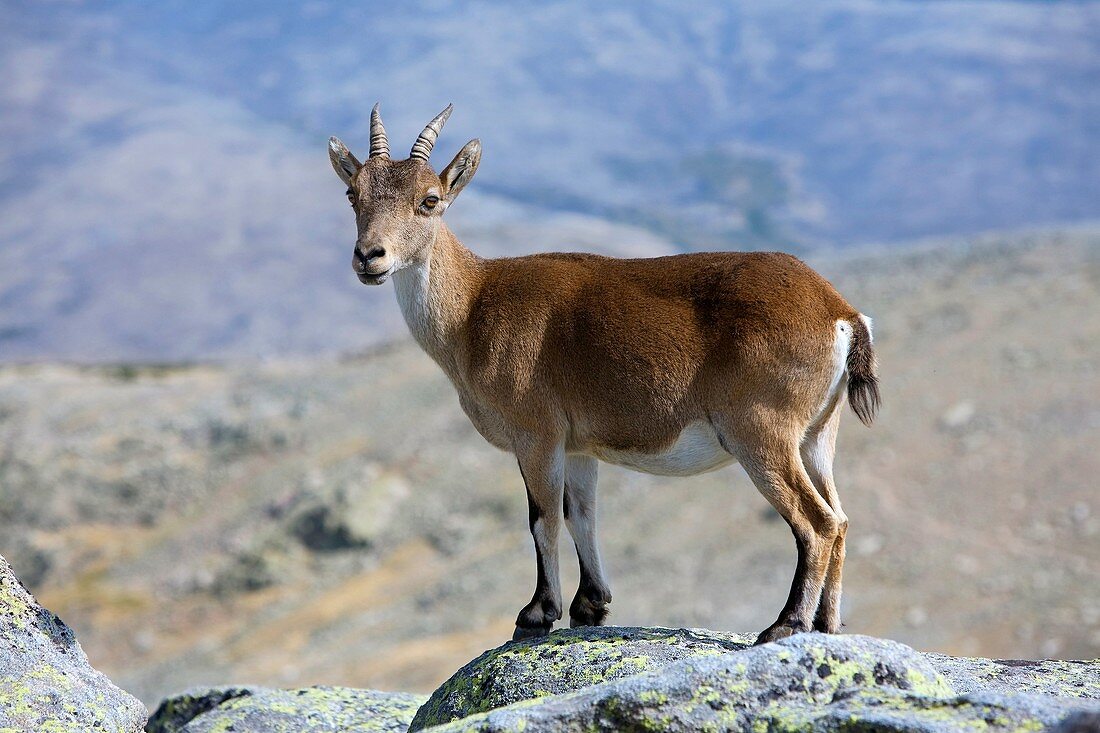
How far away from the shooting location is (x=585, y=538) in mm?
11398

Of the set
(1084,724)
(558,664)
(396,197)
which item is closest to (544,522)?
(558,664)

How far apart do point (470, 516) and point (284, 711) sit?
29.0m

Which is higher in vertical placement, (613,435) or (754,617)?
(754,617)

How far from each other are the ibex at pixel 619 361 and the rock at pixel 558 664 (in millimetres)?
638

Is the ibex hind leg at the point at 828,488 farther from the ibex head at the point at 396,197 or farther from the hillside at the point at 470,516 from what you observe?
the hillside at the point at 470,516

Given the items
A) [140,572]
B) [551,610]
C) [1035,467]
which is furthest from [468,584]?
[551,610]

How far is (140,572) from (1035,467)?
28861 mm

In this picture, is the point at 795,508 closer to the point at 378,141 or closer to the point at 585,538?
the point at 585,538

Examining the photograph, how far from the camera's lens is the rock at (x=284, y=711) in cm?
1102

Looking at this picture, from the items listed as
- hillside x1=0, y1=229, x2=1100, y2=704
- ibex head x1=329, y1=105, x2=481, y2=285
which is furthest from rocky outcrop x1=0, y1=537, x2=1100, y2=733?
hillside x1=0, y1=229, x2=1100, y2=704

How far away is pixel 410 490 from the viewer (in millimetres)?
41750

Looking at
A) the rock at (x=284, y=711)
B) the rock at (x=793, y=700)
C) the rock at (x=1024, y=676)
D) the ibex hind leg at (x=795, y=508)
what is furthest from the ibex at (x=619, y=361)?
the rock at (x=284, y=711)

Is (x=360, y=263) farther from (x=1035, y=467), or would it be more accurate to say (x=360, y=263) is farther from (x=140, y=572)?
(x=140, y=572)

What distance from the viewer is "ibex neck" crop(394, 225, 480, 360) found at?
11.4 metres
